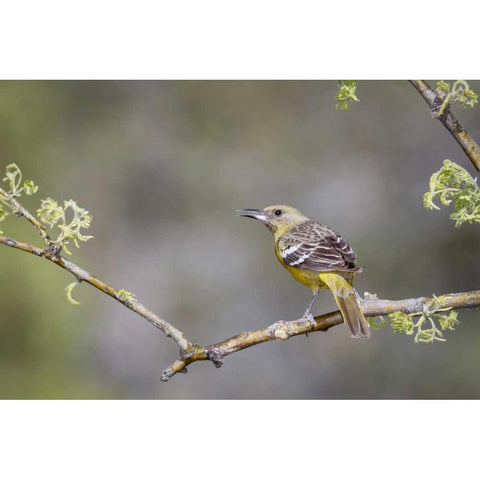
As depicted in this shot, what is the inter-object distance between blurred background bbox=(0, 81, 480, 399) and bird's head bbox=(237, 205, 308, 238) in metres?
0.04

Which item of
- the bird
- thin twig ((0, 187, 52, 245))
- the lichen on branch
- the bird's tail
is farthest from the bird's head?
thin twig ((0, 187, 52, 245))

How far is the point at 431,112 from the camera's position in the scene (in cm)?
357

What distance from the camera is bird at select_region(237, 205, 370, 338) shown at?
11.6ft

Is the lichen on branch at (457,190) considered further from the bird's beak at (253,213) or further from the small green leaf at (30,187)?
the small green leaf at (30,187)

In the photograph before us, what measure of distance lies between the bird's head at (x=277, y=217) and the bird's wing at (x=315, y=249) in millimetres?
27

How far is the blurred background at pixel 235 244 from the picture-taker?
12.4ft

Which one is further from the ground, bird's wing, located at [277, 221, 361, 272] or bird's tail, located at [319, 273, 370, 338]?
bird's wing, located at [277, 221, 361, 272]

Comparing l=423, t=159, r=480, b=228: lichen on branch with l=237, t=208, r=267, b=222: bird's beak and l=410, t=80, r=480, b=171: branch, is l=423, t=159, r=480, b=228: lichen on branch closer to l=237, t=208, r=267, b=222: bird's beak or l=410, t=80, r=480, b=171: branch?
l=410, t=80, r=480, b=171: branch

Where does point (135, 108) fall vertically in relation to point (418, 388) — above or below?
above

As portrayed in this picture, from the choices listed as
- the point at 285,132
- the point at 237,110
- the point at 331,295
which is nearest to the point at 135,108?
the point at 237,110

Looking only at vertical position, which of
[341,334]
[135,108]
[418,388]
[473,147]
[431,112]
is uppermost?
[135,108]

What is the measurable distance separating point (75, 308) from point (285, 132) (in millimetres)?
1309

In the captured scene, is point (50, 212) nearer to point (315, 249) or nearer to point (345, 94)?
point (315, 249)
